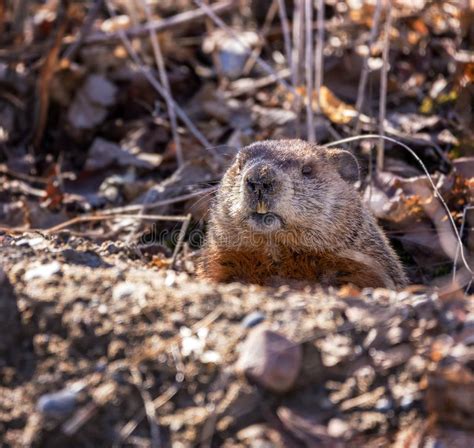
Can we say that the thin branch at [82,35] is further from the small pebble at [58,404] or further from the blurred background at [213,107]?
the small pebble at [58,404]

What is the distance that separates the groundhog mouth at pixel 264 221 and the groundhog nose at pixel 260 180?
0.16 metres

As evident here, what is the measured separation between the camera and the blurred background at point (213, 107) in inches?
246

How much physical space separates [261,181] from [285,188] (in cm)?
20

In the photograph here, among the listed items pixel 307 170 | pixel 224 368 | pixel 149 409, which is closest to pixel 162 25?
pixel 307 170

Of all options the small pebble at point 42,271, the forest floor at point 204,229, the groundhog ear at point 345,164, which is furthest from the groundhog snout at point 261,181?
the small pebble at point 42,271

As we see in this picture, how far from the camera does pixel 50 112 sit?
26.7 ft

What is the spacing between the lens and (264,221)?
15.4 ft

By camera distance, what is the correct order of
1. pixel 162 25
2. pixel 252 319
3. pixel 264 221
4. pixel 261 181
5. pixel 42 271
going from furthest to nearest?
1. pixel 162 25
2. pixel 264 221
3. pixel 261 181
4. pixel 42 271
5. pixel 252 319

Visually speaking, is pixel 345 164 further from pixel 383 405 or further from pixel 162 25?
pixel 162 25

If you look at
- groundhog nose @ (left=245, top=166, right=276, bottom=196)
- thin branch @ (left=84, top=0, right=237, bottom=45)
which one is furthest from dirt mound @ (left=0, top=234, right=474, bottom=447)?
thin branch @ (left=84, top=0, right=237, bottom=45)

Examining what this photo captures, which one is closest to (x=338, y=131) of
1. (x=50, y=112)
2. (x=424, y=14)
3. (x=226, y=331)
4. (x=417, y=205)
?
(x=417, y=205)

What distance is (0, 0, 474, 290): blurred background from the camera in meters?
6.25

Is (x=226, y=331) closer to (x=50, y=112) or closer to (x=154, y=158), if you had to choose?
(x=154, y=158)

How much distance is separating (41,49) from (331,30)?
9.64 ft
